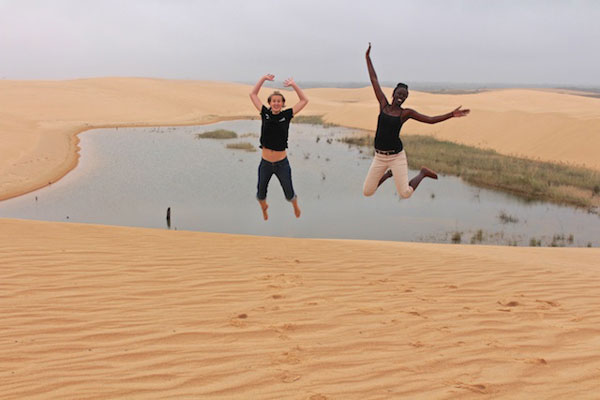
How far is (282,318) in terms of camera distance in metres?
4.84

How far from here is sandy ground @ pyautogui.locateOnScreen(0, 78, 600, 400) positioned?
364 cm

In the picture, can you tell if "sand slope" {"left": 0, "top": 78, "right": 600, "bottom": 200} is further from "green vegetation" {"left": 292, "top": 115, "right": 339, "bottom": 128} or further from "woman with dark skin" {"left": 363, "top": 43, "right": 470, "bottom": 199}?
"woman with dark skin" {"left": 363, "top": 43, "right": 470, "bottom": 199}

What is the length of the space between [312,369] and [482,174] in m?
20.5

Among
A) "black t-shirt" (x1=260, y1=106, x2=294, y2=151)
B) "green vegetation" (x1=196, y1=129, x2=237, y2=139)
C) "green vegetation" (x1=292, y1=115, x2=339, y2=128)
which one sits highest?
"green vegetation" (x1=292, y1=115, x2=339, y2=128)

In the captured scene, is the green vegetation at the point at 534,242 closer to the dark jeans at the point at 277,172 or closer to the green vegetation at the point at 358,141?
the dark jeans at the point at 277,172

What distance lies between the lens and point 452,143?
33.1 meters

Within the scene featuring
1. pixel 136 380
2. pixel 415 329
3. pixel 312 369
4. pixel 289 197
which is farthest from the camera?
pixel 289 197

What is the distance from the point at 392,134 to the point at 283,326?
8.90 feet

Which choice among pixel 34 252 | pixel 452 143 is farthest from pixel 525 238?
pixel 452 143

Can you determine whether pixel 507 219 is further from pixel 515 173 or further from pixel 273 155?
pixel 273 155

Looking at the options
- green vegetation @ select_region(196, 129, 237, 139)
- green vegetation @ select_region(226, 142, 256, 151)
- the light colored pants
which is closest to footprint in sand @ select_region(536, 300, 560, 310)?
the light colored pants

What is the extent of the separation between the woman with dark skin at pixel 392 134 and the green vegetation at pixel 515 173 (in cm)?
1359

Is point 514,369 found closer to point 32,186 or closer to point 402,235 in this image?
point 402,235

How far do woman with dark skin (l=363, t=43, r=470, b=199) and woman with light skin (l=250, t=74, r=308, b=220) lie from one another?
0.90 meters
